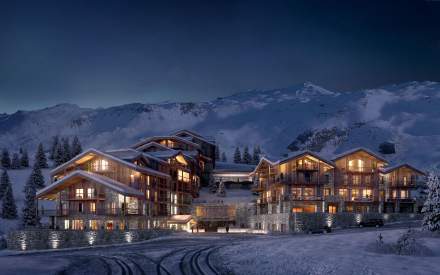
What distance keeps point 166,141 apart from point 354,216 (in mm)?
45036

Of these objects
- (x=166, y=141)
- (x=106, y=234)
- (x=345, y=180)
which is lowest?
(x=106, y=234)

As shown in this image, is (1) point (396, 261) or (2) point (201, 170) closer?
(1) point (396, 261)

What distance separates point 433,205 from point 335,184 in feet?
121

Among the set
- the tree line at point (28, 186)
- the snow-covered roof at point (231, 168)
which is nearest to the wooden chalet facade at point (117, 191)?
the tree line at point (28, 186)

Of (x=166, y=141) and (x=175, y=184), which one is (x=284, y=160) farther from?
(x=166, y=141)

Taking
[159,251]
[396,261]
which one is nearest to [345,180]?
[159,251]

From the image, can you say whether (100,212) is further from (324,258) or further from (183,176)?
(324,258)

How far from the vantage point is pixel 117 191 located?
71938 mm

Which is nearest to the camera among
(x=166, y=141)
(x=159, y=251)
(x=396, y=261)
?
(x=396, y=261)

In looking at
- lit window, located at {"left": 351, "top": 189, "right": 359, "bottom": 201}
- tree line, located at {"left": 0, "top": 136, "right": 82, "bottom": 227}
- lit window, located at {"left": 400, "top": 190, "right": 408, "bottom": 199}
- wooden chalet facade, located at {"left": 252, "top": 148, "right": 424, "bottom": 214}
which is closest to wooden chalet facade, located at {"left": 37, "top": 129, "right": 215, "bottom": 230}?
tree line, located at {"left": 0, "top": 136, "right": 82, "bottom": 227}

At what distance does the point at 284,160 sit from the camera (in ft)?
273

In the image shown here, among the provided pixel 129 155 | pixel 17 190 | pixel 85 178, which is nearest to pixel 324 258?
pixel 85 178

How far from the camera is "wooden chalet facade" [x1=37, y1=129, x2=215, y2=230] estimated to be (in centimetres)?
7362

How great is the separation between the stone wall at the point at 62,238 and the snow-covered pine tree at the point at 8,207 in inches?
1303
